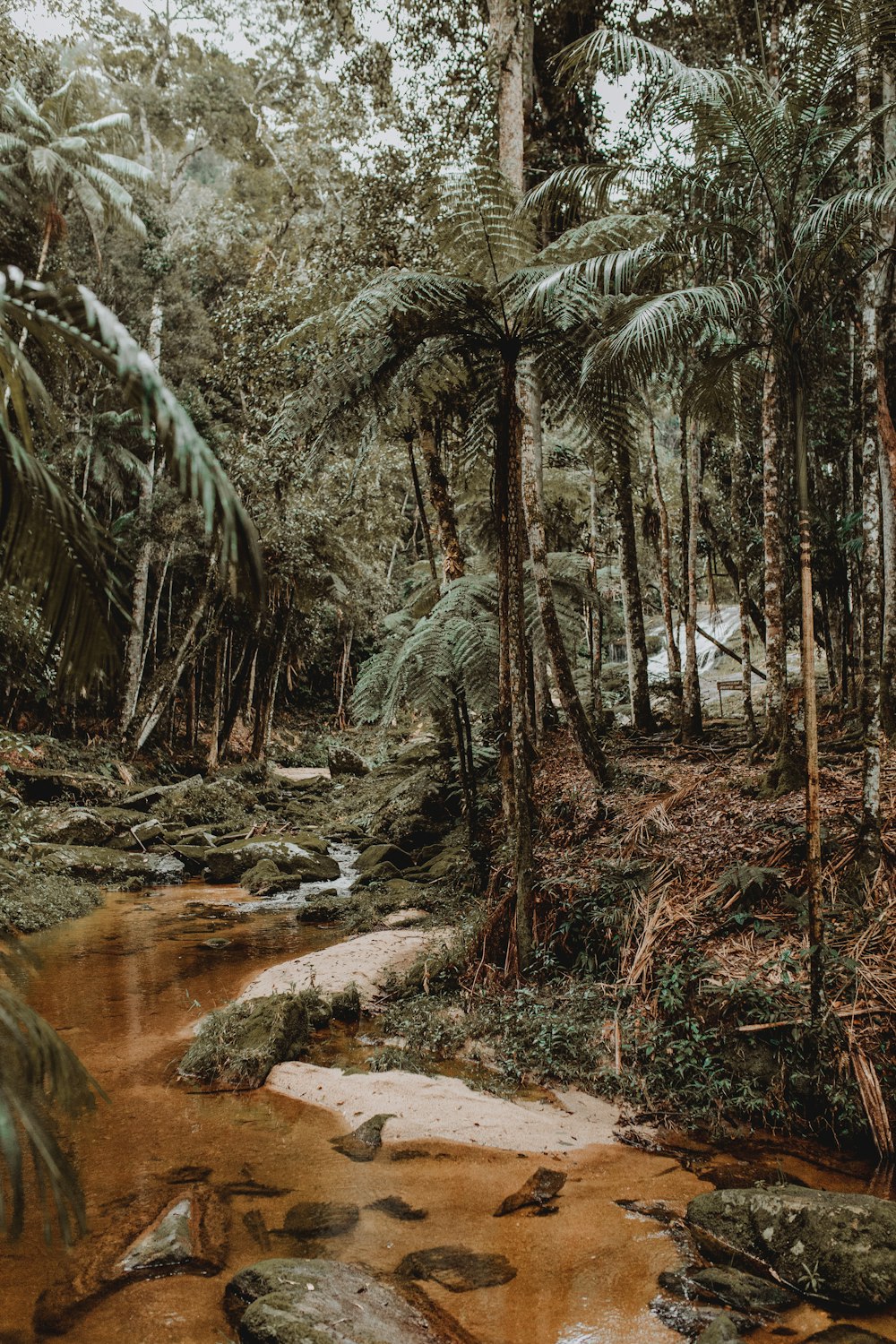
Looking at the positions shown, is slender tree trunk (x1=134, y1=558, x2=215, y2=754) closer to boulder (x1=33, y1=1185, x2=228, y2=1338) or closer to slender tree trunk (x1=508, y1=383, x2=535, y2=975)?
slender tree trunk (x1=508, y1=383, x2=535, y2=975)

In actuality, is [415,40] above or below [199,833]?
above

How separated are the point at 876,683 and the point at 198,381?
66.4 ft

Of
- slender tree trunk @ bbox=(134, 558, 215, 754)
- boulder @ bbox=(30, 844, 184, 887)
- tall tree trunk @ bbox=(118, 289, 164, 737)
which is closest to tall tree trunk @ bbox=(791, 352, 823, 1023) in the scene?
boulder @ bbox=(30, 844, 184, 887)

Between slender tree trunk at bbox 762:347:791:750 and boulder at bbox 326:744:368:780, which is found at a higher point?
slender tree trunk at bbox 762:347:791:750

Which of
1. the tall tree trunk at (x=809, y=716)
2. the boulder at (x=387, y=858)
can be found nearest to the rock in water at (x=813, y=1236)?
the tall tree trunk at (x=809, y=716)

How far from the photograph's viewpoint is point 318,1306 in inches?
103

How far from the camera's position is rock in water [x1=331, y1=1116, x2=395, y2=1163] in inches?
158

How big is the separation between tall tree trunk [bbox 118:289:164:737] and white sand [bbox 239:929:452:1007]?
39.8 ft

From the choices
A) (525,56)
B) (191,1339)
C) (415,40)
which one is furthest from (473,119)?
(191,1339)

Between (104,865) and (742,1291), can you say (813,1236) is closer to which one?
(742,1291)

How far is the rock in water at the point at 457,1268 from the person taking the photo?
300 centimetres

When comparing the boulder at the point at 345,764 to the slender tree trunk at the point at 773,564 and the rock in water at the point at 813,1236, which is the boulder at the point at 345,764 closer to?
the slender tree trunk at the point at 773,564

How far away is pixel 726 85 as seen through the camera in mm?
5180

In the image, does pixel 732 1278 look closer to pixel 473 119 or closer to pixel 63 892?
pixel 63 892
